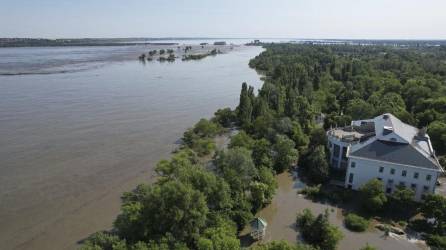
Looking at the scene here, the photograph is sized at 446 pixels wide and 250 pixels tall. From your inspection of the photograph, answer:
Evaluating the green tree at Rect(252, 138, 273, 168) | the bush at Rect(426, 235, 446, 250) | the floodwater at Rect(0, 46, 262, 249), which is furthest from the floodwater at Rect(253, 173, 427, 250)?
the floodwater at Rect(0, 46, 262, 249)

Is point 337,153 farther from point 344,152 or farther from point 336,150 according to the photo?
point 344,152

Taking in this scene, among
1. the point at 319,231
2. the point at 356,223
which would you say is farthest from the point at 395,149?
the point at 319,231

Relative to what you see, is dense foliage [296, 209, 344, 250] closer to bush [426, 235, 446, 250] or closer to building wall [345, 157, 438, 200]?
bush [426, 235, 446, 250]

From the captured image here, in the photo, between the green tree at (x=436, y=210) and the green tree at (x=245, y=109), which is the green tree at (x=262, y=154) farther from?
the green tree at (x=245, y=109)

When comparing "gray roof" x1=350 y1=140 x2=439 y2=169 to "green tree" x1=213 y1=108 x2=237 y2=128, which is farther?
"green tree" x1=213 y1=108 x2=237 y2=128

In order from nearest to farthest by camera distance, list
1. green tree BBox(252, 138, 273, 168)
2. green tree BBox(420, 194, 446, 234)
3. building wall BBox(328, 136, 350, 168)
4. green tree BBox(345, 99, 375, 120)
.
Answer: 1. green tree BBox(420, 194, 446, 234)
2. green tree BBox(252, 138, 273, 168)
3. building wall BBox(328, 136, 350, 168)
4. green tree BBox(345, 99, 375, 120)

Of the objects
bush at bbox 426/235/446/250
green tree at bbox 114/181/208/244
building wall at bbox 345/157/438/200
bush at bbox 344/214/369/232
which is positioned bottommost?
bush at bbox 344/214/369/232
